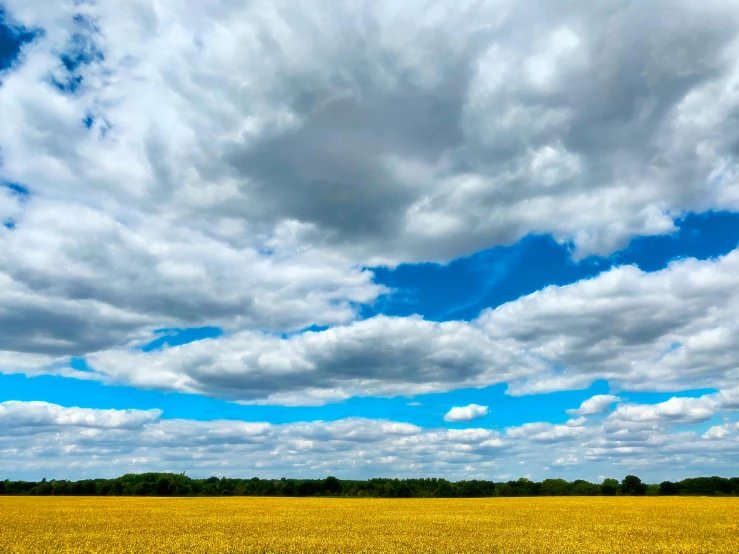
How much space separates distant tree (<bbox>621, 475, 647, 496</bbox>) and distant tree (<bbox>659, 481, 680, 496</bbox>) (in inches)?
352

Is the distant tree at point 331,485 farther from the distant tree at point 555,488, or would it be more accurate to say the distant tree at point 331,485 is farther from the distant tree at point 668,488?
the distant tree at point 668,488

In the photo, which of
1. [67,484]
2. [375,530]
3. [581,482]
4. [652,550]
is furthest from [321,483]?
[652,550]

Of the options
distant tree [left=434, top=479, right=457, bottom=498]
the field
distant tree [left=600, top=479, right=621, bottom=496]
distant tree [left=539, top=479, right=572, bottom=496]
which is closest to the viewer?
the field

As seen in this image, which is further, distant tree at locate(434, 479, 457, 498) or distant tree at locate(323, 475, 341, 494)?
distant tree at locate(323, 475, 341, 494)

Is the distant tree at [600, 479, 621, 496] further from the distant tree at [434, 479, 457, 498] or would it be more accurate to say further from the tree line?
the distant tree at [434, 479, 457, 498]

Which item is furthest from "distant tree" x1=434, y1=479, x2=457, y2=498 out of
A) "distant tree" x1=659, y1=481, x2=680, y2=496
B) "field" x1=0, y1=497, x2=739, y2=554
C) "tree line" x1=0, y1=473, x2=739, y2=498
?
"field" x1=0, y1=497, x2=739, y2=554

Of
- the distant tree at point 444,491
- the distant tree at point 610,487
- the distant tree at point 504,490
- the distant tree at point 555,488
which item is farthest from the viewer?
the distant tree at point 555,488

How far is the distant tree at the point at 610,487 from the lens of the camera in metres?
127

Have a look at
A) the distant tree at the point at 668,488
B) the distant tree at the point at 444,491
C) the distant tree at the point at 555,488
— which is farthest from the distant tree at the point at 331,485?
the distant tree at the point at 668,488

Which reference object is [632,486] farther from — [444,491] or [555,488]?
[444,491]

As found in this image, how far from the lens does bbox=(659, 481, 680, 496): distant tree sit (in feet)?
414

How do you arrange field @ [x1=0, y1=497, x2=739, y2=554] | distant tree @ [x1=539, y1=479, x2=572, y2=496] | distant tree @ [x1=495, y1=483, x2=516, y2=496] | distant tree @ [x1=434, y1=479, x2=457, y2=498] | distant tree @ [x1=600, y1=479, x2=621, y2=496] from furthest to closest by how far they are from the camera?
distant tree @ [x1=539, y1=479, x2=572, y2=496]
distant tree @ [x1=600, y1=479, x2=621, y2=496]
distant tree @ [x1=495, y1=483, x2=516, y2=496]
distant tree @ [x1=434, y1=479, x2=457, y2=498]
field @ [x1=0, y1=497, x2=739, y2=554]

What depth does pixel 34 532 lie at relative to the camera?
38.2 m

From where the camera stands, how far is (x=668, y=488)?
420ft
